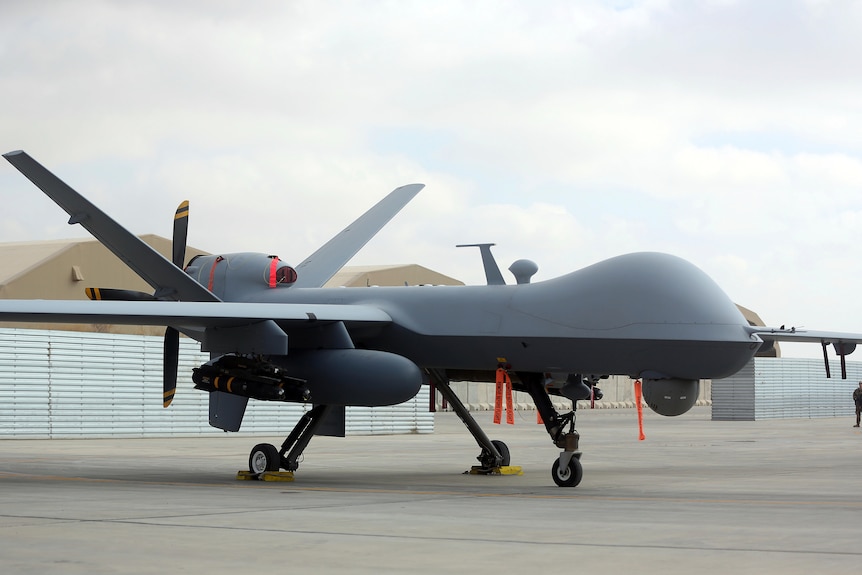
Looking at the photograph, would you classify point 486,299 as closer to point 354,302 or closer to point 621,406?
point 354,302

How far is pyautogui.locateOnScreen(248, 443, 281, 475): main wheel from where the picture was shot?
16.9 meters

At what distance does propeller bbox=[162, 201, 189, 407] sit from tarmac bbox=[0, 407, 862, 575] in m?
1.46

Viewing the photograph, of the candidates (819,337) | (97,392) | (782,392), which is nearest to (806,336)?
(819,337)

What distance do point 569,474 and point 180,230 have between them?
25.2 feet

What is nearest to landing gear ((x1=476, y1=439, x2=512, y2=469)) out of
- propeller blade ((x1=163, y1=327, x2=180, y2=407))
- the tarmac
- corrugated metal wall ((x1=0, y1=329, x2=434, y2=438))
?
the tarmac

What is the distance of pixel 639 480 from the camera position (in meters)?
17.3

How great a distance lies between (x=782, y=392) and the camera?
51.4 meters

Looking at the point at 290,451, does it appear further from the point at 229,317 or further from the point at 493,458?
the point at 493,458

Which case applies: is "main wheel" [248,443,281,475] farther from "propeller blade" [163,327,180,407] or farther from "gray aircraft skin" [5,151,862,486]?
"propeller blade" [163,327,180,407]

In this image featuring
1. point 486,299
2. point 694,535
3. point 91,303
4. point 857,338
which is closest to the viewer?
point 694,535

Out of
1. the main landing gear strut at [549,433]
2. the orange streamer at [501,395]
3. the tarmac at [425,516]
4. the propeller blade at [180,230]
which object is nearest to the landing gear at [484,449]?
the main landing gear strut at [549,433]

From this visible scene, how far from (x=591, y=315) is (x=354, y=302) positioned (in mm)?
4118

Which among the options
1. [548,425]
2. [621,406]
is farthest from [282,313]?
[621,406]

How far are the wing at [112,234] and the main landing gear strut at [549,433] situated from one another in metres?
4.32
